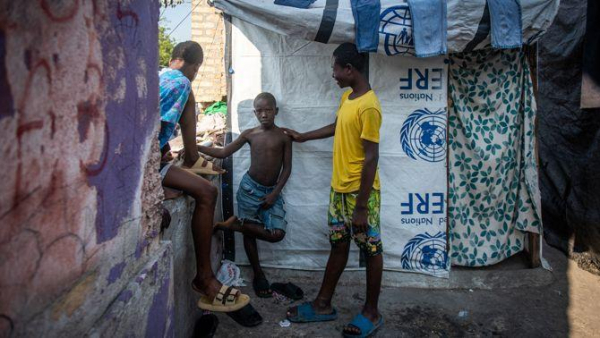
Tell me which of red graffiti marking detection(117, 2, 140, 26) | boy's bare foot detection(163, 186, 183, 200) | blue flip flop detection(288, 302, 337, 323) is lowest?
blue flip flop detection(288, 302, 337, 323)

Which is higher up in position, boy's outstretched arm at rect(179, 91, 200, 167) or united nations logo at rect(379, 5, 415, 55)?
united nations logo at rect(379, 5, 415, 55)

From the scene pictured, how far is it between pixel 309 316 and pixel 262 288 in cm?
58

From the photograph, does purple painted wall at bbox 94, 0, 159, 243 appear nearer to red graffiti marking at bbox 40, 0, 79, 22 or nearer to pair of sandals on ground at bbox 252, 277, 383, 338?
red graffiti marking at bbox 40, 0, 79, 22

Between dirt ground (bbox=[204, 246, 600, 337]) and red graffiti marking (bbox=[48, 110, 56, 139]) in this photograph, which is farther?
dirt ground (bbox=[204, 246, 600, 337])

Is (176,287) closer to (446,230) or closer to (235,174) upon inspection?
(235,174)

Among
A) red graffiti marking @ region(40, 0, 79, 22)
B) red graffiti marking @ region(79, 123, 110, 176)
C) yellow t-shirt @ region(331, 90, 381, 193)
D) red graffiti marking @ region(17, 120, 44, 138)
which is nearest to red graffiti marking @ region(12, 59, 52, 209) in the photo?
red graffiti marking @ region(17, 120, 44, 138)

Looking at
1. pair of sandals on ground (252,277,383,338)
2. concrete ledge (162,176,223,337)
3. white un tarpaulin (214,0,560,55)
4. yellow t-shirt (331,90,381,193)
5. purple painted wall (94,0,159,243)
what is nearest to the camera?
purple painted wall (94,0,159,243)

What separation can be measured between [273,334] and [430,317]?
1265 mm

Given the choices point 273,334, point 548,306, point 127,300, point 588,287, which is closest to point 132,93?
point 127,300

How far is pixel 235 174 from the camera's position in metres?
4.05

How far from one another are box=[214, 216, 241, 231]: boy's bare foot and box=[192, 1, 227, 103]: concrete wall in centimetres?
239

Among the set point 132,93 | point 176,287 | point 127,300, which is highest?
point 132,93

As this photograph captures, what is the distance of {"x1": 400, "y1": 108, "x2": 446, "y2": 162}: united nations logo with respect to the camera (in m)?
3.91

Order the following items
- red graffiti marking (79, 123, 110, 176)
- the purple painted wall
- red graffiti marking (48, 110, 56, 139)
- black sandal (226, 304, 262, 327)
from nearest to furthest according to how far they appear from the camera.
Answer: red graffiti marking (48, 110, 56, 139)
red graffiti marking (79, 123, 110, 176)
the purple painted wall
black sandal (226, 304, 262, 327)
